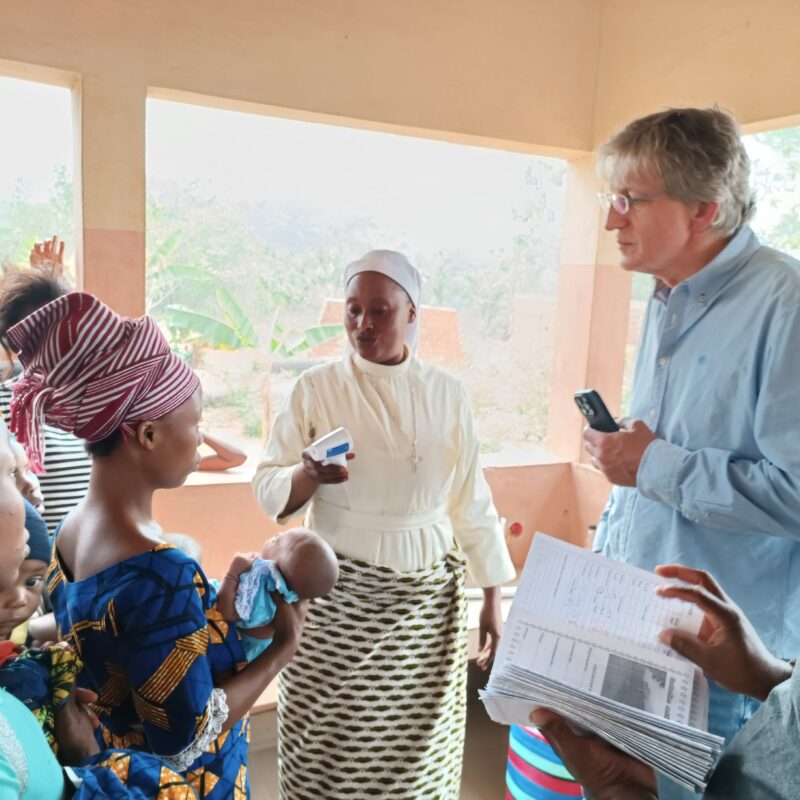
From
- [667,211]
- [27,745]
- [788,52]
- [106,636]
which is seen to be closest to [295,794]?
[106,636]

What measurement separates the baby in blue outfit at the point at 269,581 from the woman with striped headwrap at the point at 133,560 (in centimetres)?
5

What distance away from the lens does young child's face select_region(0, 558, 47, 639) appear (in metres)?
1.05

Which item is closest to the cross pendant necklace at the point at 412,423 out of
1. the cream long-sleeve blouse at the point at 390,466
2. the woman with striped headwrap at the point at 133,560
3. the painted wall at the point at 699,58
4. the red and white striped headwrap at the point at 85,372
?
the cream long-sleeve blouse at the point at 390,466

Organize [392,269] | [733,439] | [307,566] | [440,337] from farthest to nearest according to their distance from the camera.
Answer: [440,337], [392,269], [733,439], [307,566]

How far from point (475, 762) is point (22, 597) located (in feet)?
8.25

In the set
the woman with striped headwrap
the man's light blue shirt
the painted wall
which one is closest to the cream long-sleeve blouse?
the man's light blue shirt

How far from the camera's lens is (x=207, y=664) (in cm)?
116

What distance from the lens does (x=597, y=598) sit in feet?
4.45

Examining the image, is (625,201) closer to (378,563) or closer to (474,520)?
(474,520)

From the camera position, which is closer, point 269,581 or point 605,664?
point 605,664

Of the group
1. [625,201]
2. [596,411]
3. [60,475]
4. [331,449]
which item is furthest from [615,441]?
[60,475]

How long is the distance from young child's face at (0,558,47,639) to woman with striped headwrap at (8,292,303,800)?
5cm

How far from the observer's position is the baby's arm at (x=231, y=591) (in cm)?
133

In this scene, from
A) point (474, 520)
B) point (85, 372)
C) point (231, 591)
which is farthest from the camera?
point (474, 520)
